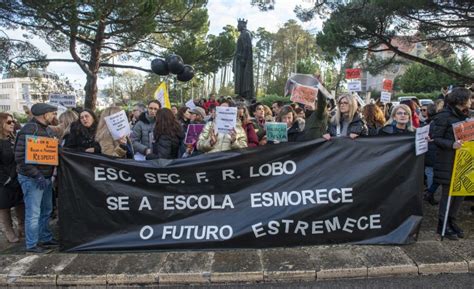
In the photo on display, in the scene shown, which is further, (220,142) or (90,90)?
(90,90)

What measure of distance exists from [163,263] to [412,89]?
41041 millimetres

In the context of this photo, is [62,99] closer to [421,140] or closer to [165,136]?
[165,136]

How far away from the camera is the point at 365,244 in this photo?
4.05 meters

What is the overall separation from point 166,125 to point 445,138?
139 inches

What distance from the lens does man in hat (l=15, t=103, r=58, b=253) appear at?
3.88 m

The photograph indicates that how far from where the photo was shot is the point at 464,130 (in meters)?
4.07

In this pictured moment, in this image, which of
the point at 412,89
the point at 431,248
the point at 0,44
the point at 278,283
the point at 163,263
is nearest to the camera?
the point at 278,283

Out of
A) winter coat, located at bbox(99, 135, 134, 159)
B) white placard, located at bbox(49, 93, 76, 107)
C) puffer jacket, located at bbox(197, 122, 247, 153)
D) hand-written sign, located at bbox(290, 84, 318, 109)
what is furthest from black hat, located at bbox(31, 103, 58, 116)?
white placard, located at bbox(49, 93, 76, 107)

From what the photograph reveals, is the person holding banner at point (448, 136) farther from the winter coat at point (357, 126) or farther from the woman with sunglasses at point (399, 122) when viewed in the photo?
the winter coat at point (357, 126)

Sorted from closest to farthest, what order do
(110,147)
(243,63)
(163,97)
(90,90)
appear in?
(110,147)
(163,97)
(243,63)
(90,90)

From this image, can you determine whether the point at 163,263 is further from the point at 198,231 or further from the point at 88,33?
the point at 88,33

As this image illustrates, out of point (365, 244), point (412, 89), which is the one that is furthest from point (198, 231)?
point (412, 89)

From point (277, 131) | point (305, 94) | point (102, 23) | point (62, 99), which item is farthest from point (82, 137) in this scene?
point (102, 23)

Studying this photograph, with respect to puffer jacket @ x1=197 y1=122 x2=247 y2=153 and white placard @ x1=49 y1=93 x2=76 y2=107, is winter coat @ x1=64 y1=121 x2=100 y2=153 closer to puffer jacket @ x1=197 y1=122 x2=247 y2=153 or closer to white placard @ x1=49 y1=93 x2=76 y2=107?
puffer jacket @ x1=197 y1=122 x2=247 y2=153
